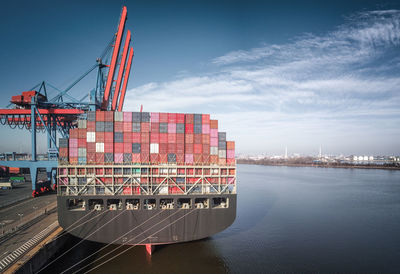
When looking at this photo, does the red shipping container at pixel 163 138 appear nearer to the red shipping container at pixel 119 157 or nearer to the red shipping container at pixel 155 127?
the red shipping container at pixel 155 127

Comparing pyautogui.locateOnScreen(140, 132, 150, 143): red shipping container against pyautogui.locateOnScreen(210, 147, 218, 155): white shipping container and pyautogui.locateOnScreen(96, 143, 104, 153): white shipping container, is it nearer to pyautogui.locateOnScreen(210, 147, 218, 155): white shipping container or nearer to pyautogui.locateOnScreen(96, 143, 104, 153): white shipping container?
pyautogui.locateOnScreen(96, 143, 104, 153): white shipping container

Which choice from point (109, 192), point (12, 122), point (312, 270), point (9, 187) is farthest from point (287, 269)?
point (12, 122)

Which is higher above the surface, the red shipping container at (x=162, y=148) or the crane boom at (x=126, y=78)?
the crane boom at (x=126, y=78)

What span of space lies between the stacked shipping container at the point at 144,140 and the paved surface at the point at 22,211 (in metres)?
8.92

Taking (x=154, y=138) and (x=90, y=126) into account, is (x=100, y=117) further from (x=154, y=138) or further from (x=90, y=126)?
(x=154, y=138)

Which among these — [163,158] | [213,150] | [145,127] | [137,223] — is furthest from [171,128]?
[137,223]

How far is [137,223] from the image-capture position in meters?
19.0

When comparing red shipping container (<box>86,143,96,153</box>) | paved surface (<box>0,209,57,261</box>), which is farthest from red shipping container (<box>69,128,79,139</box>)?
paved surface (<box>0,209,57,261</box>)

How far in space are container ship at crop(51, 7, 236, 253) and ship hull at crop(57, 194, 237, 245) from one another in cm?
8

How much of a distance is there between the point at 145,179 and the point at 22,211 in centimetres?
1890

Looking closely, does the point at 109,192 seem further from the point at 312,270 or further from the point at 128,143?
the point at 312,270

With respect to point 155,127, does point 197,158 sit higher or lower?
lower

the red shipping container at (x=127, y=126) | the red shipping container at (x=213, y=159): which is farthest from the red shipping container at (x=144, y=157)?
the red shipping container at (x=213, y=159)

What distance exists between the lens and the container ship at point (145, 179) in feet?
62.4
